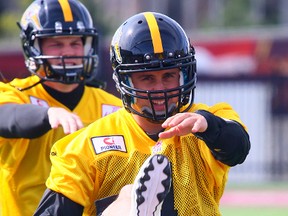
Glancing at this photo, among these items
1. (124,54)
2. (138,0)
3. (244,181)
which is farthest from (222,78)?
(138,0)

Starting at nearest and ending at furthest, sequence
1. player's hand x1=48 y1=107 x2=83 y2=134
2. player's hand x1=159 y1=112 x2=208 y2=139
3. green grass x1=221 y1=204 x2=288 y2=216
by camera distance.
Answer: player's hand x1=159 y1=112 x2=208 y2=139
player's hand x1=48 y1=107 x2=83 y2=134
green grass x1=221 y1=204 x2=288 y2=216

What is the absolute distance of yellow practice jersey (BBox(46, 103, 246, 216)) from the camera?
4.28 metres

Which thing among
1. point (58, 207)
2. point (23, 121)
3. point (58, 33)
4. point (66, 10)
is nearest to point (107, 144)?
point (58, 207)

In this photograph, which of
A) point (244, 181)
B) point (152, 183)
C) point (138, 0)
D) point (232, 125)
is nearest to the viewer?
point (152, 183)

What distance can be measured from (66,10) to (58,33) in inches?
7.6

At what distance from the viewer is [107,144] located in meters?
4.33

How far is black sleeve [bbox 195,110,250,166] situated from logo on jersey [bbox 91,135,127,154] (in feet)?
1.42

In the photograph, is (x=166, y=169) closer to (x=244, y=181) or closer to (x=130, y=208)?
(x=130, y=208)

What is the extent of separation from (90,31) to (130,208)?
221 centimetres

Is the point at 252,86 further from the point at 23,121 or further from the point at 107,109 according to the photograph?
the point at 23,121

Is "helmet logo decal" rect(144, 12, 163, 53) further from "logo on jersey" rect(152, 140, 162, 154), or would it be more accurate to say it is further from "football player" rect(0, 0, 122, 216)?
"football player" rect(0, 0, 122, 216)

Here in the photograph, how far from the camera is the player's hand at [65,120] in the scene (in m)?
4.54

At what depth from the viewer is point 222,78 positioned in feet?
51.1

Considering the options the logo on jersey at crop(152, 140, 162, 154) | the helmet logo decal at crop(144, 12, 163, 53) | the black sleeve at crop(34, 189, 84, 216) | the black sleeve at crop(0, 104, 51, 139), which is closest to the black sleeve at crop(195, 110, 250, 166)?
the logo on jersey at crop(152, 140, 162, 154)
